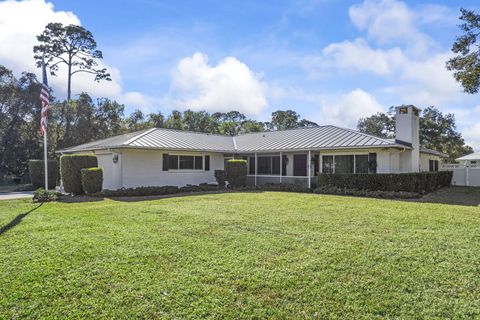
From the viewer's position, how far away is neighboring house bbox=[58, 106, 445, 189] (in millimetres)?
17359

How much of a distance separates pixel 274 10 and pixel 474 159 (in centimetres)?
3041

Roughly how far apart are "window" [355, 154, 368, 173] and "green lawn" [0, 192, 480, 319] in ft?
30.8

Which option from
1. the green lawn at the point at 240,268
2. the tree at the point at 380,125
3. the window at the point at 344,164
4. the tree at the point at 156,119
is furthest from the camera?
the tree at the point at 380,125

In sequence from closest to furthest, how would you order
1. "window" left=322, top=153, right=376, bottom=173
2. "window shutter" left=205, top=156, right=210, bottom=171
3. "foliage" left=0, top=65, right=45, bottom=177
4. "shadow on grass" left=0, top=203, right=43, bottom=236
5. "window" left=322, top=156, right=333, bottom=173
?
"shadow on grass" left=0, top=203, right=43, bottom=236 → "window" left=322, top=153, right=376, bottom=173 → "window" left=322, top=156, right=333, bottom=173 → "window shutter" left=205, top=156, right=210, bottom=171 → "foliage" left=0, top=65, right=45, bottom=177

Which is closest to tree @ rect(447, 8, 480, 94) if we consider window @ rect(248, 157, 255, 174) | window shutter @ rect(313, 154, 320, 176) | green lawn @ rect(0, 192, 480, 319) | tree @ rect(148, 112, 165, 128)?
window shutter @ rect(313, 154, 320, 176)

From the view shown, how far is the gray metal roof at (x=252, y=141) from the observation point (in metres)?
17.6

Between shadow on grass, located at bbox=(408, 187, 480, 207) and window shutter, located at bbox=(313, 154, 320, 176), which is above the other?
window shutter, located at bbox=(313, 154, 320, 176)

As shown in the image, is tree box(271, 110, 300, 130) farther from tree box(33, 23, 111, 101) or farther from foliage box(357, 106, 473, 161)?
tree box(33, 23, 111, 101)

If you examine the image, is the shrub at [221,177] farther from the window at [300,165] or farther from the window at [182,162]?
the window at [300,165]

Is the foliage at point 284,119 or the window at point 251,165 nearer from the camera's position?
the window at point 251,165

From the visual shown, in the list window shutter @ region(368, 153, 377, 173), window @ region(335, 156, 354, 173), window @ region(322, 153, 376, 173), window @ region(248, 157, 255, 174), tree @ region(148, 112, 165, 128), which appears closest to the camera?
window shutter @ region(368, 153, 377, 173)

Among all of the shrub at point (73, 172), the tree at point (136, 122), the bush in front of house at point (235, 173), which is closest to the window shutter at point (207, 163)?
the bush in front of house at point (235, 173)

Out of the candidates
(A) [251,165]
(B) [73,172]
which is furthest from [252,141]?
(B) [73,172]

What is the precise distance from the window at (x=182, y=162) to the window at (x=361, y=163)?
9.42 meters
